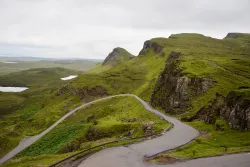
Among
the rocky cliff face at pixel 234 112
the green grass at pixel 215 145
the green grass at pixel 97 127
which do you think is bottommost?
the green grass at pixel 97 127

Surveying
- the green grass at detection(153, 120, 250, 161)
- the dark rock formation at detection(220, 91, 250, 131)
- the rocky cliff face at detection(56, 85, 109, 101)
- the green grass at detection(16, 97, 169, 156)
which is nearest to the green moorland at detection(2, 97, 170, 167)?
the green grass at detection(16, 97, 169, 156)

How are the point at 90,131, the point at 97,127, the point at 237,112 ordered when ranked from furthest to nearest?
the point at 90,131 < the point at 97,127 < the point at 237,112

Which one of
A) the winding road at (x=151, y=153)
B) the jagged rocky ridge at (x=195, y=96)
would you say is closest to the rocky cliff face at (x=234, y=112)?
the jagged rocky ridge at (x=195, y=96)

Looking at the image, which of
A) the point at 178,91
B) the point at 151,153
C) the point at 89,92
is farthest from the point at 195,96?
the point at 89,92

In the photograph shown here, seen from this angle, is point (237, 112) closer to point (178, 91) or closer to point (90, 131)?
point (178, 91)

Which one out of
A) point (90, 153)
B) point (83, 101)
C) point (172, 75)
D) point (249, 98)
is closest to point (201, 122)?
point (249, 98)

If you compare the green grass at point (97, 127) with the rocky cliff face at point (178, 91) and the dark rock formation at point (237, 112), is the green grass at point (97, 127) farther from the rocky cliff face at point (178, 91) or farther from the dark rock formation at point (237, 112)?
the dark rock formation at point (237, 112)
